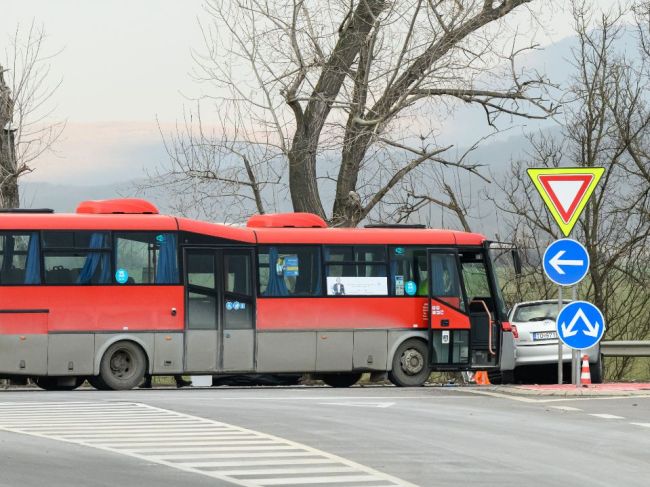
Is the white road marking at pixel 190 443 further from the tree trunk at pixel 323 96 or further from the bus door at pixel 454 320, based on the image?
the tree trunk at pixel 323 96

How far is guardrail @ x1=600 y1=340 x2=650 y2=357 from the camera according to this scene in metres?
30.3

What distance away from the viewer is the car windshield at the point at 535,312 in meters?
28.0

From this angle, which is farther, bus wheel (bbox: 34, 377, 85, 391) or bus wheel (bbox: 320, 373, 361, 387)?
bus wheel (bbox: 320, 373, 361, 387)

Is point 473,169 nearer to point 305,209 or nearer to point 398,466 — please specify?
point 305,209

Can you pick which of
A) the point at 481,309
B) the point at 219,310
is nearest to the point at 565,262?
the point at 481,309

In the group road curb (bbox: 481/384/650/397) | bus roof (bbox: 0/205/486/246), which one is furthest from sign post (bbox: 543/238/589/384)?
bus roof (bbox: 0/205/486/246)

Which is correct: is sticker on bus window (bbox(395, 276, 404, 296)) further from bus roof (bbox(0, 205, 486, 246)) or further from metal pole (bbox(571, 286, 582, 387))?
metal pole (bbox(571, 286, 582, 387))

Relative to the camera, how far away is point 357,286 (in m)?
27.4

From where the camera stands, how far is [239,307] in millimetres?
26516

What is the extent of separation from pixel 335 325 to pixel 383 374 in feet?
4.75

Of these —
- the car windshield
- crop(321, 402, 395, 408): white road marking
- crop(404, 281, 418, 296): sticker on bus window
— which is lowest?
crop(321, 402, 395, 408): white road marking

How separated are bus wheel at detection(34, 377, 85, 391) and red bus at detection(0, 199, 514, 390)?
38 millimetres

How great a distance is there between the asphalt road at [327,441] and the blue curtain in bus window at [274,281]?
5.19m

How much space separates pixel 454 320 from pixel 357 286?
191 centimetres
